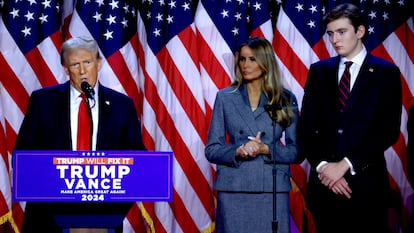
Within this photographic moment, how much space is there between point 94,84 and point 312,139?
→ 4.04 feet

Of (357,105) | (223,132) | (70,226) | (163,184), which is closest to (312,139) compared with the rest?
(357,105)

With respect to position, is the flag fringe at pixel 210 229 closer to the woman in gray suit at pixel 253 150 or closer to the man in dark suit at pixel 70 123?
the woman in gray suit at pixel 253 150

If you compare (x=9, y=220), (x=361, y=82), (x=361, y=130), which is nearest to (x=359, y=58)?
(x=361, y=82)

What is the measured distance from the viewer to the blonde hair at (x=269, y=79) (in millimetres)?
3627

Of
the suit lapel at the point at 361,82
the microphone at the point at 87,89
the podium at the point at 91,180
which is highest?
the suit lapel at the point at 361,82

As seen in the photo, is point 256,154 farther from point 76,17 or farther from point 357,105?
point 76,17

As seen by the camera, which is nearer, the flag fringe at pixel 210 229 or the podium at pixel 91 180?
the podium at pixel 91 180

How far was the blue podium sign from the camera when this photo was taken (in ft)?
9.22

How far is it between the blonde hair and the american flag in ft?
3.69

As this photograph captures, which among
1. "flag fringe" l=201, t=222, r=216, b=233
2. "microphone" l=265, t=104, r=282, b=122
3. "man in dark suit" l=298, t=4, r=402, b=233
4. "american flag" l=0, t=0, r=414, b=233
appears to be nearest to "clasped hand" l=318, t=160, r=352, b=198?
"man in dark suit" l=298, t=4, r=402, b=233

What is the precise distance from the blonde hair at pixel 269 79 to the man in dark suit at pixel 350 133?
13 cm

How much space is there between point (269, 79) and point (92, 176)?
1.30 meters

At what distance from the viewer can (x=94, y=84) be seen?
3.50 meters

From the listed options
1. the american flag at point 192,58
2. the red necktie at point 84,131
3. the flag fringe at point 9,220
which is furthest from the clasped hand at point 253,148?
the flag fringe at point 9,220
